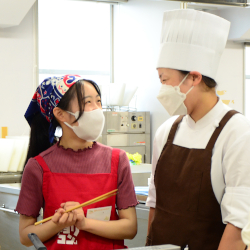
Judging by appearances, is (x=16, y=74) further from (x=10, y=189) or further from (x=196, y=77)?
(x=196, y=77)

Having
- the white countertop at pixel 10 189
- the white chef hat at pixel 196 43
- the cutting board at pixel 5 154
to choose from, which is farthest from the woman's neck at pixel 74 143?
the cutting board at pixel 5 154

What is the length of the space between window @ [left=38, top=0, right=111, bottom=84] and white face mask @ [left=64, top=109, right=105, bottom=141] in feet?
15.1

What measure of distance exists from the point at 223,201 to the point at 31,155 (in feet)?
2.41

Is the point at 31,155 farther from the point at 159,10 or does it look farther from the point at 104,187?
the point at 159,10

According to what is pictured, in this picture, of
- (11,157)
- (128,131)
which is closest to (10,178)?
(11,157)

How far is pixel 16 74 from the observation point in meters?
5.43

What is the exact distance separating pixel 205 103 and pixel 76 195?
56 centimetres

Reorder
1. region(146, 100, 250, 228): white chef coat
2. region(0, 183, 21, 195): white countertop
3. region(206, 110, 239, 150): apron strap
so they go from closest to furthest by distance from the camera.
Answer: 1. region(146, 100, 250, 228): white chef coat
2. region(206, 110, 239, 150): apron strap
3. region(0, 183, 21, 195): white countertop

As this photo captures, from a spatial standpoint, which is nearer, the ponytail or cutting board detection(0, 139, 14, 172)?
the ponytail

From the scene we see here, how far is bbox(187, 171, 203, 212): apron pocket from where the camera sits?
116 cm

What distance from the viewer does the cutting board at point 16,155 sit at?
3.11 m

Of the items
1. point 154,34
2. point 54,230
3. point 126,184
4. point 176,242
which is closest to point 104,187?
point 126,184

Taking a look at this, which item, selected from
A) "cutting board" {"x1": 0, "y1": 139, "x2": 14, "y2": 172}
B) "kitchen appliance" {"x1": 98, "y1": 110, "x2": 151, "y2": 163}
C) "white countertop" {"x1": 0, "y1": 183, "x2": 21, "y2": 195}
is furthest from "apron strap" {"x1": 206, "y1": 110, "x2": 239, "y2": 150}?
"kitchen appliance" {"x1": 98, "y1": 110, "x2": 151, "y2": 163}

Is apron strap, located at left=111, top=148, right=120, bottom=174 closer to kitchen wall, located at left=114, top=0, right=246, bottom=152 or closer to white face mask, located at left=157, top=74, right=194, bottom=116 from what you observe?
white face mask, located at left=157, top=74, right=194, bottom=116
